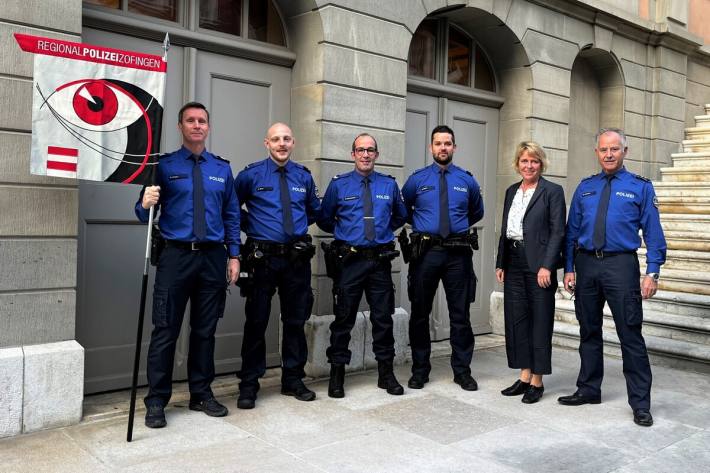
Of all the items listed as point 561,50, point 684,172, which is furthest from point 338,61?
point 684,172

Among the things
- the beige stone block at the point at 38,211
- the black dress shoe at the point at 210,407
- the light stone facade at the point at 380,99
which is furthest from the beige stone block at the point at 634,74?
the beige stone block at the point at 38,211

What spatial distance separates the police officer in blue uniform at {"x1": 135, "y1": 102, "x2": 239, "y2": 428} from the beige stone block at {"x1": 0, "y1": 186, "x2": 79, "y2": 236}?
0.48m

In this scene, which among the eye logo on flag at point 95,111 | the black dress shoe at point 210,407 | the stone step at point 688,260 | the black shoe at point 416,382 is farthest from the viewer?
the stone step at point 688,260

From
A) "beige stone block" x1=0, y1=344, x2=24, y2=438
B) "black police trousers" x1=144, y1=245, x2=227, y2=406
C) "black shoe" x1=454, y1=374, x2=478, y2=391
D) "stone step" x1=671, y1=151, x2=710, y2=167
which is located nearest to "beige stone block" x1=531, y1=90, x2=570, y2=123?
"stone step" x1=671, y1=151, x2=710, y2=167

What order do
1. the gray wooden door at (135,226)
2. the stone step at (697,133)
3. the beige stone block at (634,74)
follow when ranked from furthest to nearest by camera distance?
the stone step at (697,133) → the beige stone block at (634,74) → the gray wooden door at (135,226)

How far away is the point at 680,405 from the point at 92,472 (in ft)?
14.8

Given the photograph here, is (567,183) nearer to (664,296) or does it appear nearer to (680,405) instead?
(664,296)

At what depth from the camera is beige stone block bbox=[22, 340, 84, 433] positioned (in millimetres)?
4578

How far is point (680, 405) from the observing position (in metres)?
5.70

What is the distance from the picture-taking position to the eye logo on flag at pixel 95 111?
4332 mm

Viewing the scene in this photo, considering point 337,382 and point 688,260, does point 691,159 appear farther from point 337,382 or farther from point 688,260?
point 337,382

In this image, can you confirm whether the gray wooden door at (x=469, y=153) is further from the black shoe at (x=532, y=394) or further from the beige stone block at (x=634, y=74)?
the beige stone block at (x=634, y=74)

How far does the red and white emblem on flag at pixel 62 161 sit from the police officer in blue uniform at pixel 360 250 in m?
2.05

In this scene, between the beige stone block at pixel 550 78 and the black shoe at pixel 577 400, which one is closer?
the black shoe at pixel 577 400
